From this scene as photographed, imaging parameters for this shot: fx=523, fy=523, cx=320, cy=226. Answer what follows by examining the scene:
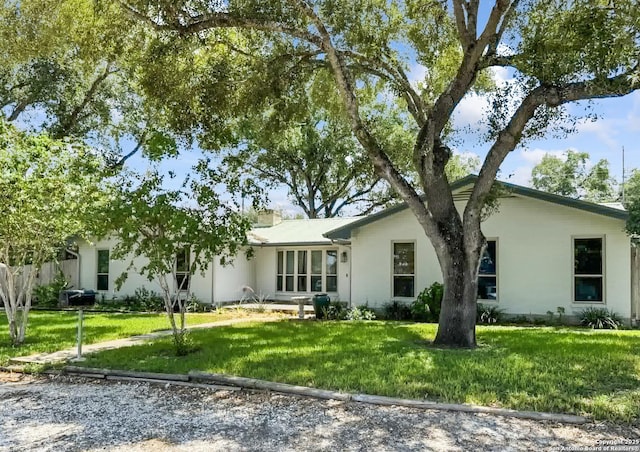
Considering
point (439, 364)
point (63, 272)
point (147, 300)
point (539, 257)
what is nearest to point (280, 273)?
point (147, 300)

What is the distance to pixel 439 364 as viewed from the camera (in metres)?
7.85

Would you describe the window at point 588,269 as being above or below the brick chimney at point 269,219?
below

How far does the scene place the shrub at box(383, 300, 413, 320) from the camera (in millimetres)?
15844

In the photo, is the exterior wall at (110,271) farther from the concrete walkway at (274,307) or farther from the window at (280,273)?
the window at (280,273)

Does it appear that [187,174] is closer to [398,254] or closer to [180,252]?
[180,252]

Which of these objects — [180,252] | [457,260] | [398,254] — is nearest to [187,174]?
[180,252]

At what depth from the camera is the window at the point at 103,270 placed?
21.6m

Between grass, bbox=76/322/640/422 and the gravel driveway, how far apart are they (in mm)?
552

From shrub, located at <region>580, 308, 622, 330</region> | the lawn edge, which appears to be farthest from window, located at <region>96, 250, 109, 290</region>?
shrub, located at <region>580, 308, 622, 330</region>

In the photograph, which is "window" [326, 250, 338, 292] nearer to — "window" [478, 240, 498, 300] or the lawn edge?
"window" [478, 240, 498, 300]

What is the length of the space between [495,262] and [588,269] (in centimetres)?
239

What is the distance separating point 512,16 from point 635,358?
6.76 m

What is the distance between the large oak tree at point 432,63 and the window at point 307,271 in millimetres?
8048

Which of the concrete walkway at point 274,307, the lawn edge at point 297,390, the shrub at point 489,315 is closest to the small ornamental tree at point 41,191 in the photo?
the lawn edge at point 297,390
